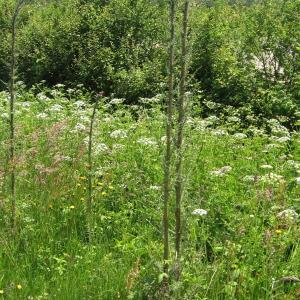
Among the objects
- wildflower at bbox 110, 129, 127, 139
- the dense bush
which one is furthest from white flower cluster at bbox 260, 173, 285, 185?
the dense bush

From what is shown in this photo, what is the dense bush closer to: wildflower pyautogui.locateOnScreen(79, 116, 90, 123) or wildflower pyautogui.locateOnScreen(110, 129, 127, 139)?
wildflower pyautogui.locateOnScreen(79, 116, 90, 123)

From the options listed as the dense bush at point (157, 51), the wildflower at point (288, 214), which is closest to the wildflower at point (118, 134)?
the dense bush at point (157, 51)

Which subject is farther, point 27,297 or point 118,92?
point 118,92

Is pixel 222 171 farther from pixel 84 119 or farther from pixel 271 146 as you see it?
pixel 84 119

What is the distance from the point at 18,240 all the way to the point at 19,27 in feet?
32.8

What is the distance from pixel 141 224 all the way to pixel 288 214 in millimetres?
1211

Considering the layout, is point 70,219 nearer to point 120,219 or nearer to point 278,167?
point 120,219

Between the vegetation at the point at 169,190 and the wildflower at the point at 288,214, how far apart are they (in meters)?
0.02

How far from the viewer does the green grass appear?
11.6ft

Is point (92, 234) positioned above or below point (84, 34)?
below

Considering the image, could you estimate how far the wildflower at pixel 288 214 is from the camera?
3.93 metres

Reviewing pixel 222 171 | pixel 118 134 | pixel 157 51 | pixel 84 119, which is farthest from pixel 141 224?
pixel 157 51

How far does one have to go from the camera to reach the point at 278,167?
18.0 ft

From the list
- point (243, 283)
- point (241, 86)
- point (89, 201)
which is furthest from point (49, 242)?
point (241, 86)
